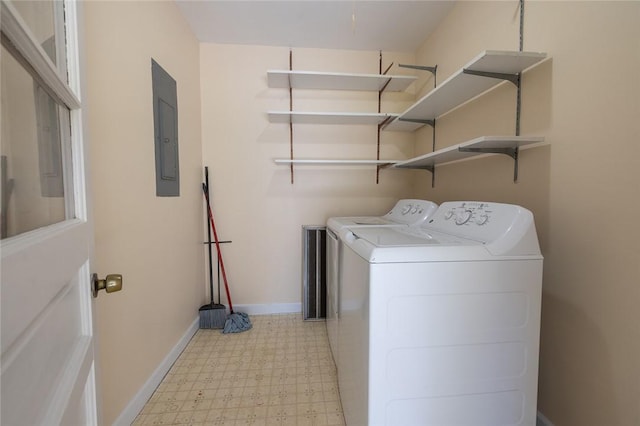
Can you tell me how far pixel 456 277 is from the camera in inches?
38.1

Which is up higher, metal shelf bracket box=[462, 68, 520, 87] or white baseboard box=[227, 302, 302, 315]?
metal shelf bracket box=[462, 68, 520, 87]

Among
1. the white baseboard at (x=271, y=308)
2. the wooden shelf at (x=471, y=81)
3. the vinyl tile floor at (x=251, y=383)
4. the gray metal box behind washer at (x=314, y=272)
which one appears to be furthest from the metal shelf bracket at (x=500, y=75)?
the white baseboard at (x=271, y=308)

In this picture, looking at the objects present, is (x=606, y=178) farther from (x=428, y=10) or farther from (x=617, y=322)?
(x=428, y=10)

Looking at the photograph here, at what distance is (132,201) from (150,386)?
41.5 inches

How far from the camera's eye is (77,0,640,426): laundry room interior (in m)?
0.96

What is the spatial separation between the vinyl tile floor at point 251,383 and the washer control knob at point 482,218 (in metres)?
1.20

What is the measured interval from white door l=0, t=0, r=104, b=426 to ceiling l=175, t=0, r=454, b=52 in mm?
1595

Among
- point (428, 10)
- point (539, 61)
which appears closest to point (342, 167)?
point (428, 10)

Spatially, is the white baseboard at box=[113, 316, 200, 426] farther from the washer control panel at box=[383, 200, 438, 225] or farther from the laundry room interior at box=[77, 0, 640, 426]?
the washer control panel at box=[383, 200, 438, 225]

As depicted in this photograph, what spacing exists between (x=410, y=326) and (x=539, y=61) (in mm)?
1301

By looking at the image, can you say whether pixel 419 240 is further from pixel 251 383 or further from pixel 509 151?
pixel 251 383

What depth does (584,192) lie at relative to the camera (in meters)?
1.04

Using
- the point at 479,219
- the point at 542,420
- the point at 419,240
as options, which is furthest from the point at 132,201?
the point at 542,420

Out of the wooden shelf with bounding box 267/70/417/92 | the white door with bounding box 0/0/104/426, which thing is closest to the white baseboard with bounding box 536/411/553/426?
the white door with bounding box 0/0/104/426
